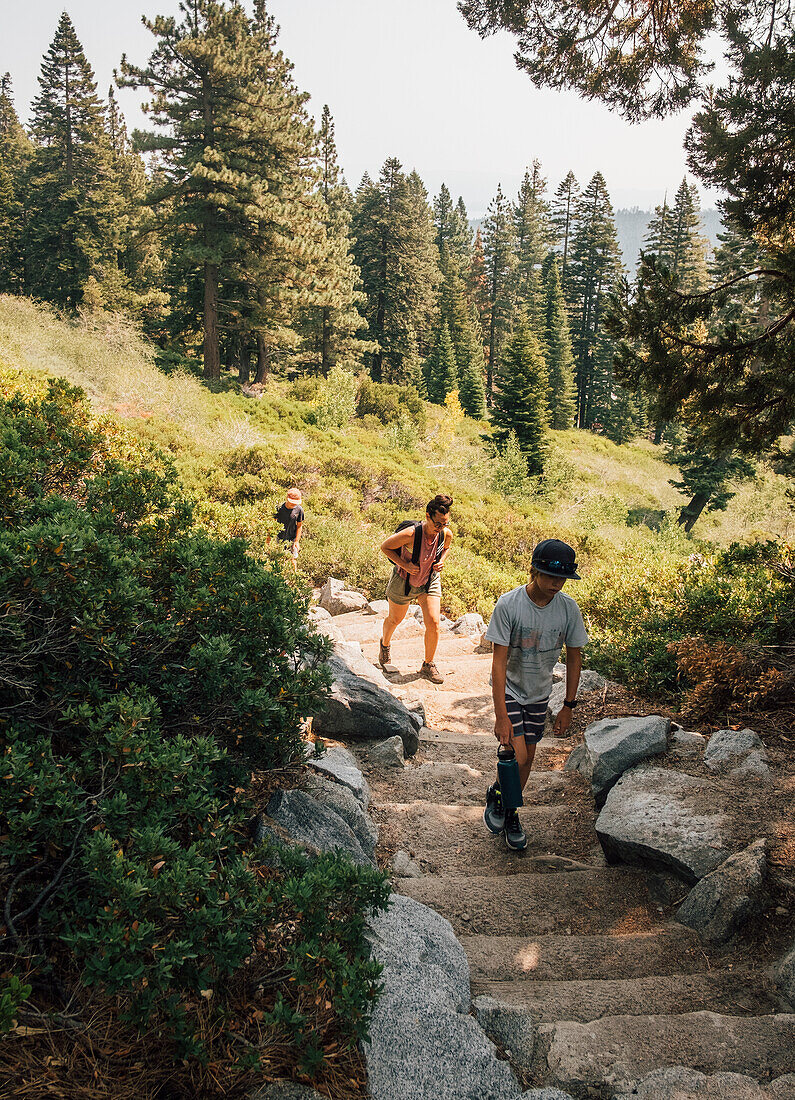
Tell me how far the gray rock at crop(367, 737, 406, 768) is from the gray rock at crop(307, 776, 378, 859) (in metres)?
1.26

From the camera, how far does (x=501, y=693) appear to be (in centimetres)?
379

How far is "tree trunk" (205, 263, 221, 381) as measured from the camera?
2578 cm

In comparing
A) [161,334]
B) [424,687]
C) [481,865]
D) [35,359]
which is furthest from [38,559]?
[161,334]

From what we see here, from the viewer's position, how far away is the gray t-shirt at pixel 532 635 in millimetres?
3850

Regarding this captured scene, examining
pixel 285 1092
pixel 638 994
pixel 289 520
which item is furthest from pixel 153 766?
pixel 289 520

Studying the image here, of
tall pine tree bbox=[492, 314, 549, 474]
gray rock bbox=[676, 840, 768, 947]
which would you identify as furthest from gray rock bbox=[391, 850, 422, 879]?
tall pine tree bbox=[492, 314, 549, 474]

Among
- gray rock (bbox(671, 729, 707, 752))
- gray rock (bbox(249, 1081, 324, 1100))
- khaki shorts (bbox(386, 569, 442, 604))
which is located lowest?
gray rock (bbox(249, 1081, 324, 1100))

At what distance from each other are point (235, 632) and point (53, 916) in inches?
54.1

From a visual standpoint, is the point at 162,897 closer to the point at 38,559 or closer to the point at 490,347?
the point at 38,559

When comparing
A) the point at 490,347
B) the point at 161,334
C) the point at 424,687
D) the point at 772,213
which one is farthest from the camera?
the point at 490,347

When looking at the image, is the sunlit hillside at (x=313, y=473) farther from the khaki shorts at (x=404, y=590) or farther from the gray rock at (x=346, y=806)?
the gray rock at (x=346, y=806)

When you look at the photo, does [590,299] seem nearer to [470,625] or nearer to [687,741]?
[470,625]

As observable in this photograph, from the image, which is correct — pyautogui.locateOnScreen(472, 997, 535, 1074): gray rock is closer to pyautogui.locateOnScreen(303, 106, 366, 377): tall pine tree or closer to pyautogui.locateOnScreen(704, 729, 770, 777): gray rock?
pyautogui.locateOnScreen(704, 729, 770, 777): gray rock

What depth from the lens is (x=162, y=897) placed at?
186 centimetres
